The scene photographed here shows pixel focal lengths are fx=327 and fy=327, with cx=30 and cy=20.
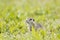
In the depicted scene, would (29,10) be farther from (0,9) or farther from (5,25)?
(5,25)

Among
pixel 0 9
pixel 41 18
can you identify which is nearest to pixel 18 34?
pixel 41 18

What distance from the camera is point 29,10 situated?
927cm

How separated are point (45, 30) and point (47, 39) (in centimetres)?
68

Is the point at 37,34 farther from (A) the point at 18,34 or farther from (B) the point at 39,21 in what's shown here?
(B) the point at 39,21

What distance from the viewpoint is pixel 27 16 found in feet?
27.8

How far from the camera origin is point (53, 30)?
6.86 meters

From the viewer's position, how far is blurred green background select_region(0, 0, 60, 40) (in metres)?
6.32

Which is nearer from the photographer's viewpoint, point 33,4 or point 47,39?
point 47,39

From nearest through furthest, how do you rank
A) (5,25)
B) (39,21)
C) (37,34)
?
(37,34) → (5,25) → (39,21)

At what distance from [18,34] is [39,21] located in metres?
1.29

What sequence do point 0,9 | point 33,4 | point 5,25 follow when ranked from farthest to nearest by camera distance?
1. point 33,4
2. point 0,9
3. point 5,25

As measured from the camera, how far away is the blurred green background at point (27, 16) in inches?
249

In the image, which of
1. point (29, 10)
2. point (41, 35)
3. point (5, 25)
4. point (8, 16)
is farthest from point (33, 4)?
point (41, 35)

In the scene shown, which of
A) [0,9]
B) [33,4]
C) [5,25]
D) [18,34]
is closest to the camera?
[18,34]
